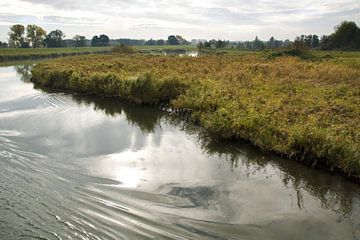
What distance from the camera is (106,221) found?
21.5 ft

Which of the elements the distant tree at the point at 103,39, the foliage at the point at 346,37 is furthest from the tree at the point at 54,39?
the foliage at the point at 346,37

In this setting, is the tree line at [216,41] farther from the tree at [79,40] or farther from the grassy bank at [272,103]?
the grassy bank at [272,103]

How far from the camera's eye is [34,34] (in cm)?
8994

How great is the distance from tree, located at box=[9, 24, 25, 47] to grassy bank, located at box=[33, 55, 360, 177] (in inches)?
2867

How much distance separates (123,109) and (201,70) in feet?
29.3

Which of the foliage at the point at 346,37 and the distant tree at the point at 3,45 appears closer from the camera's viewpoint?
the foliage at the point at 346,37

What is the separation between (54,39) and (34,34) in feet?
34.2

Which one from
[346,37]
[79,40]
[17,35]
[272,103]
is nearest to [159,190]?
[272,103]

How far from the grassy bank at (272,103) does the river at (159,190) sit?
20.6 inches

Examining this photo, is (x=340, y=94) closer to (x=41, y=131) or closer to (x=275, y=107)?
(x=275, y=107)

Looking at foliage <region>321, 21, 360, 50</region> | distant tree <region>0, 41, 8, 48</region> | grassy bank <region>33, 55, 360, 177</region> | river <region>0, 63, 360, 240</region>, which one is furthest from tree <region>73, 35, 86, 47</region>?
river <region>0, 63, 360, 240</region>

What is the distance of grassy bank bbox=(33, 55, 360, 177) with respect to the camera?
31.1 ft

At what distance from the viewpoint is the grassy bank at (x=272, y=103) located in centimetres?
949

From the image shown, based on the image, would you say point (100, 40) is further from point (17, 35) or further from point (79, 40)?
point (17, 35)
